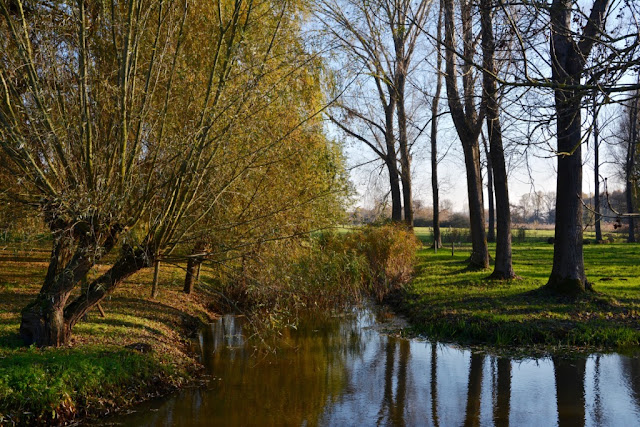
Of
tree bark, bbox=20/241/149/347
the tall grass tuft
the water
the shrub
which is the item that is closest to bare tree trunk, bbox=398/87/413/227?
the tall grass tuft

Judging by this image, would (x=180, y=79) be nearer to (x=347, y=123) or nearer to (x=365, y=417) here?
(x=365, y=417)

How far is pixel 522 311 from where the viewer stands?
11.6 metres

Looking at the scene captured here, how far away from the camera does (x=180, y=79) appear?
352 inches

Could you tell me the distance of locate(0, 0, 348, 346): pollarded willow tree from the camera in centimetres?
698

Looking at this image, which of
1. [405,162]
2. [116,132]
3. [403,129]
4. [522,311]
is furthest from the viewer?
[405,162]

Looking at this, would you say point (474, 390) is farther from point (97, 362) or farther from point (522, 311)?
point (97, 362)

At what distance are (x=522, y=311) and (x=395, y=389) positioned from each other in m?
4.39

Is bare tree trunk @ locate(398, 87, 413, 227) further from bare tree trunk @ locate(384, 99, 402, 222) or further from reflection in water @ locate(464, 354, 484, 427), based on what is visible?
reflection in water @ locate(464, 354, 484, 427)

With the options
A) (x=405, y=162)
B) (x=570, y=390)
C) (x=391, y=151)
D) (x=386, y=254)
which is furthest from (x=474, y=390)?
(x=391, y=151)

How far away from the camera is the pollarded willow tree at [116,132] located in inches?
275

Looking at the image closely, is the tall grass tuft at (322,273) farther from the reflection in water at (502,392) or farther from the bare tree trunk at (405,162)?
the bare tree trunk at (405,162)

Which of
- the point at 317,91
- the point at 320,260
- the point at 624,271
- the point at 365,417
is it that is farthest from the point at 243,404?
the point at 624,271

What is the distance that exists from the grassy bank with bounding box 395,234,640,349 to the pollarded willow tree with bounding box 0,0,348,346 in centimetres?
528

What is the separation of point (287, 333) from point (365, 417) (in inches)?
207
